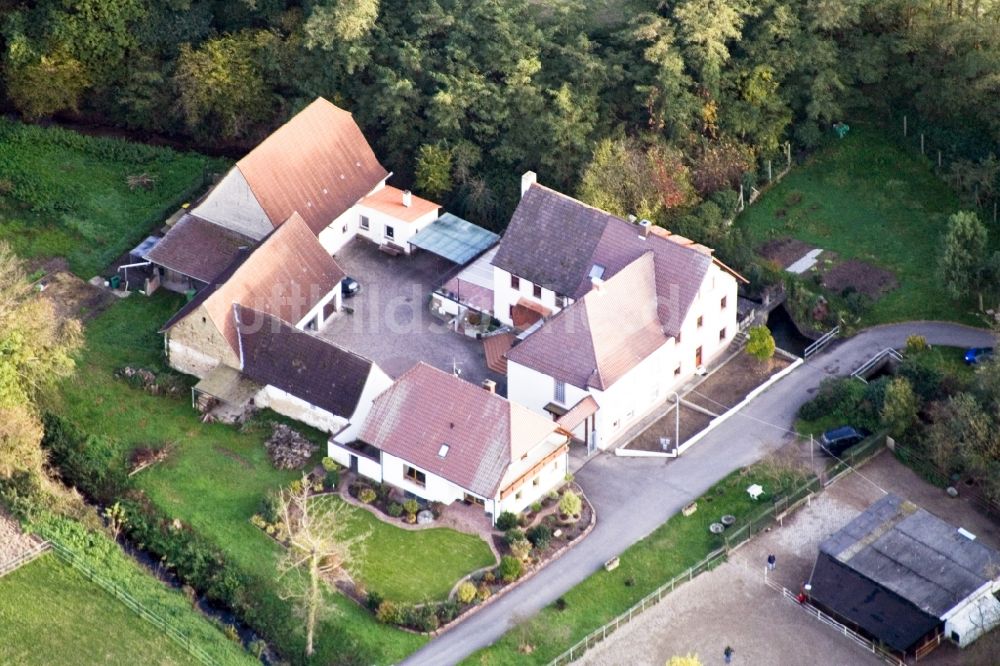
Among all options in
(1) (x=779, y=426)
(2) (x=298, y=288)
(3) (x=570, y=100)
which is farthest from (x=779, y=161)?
(2) (x=298, y=288)

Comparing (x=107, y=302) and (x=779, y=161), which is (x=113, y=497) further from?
(x=779, y=161)

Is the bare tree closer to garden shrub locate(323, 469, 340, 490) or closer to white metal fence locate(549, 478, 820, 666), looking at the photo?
garden shrub locate(323, 469, 340, 490)

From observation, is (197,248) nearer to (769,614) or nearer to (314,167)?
(314,167)

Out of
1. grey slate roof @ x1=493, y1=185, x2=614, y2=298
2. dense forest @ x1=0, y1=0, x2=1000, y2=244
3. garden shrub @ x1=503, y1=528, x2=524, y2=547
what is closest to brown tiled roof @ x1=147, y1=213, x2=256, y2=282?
dense forest @ x1=0, y1=0, x2=1000, y2=244

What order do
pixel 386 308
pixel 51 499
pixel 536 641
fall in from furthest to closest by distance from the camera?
pixel 386 308, pixel 51 499, pixel 536 641

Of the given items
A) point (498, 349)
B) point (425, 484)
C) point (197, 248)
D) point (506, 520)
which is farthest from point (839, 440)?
point (197, 248)

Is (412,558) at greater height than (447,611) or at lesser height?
greater
